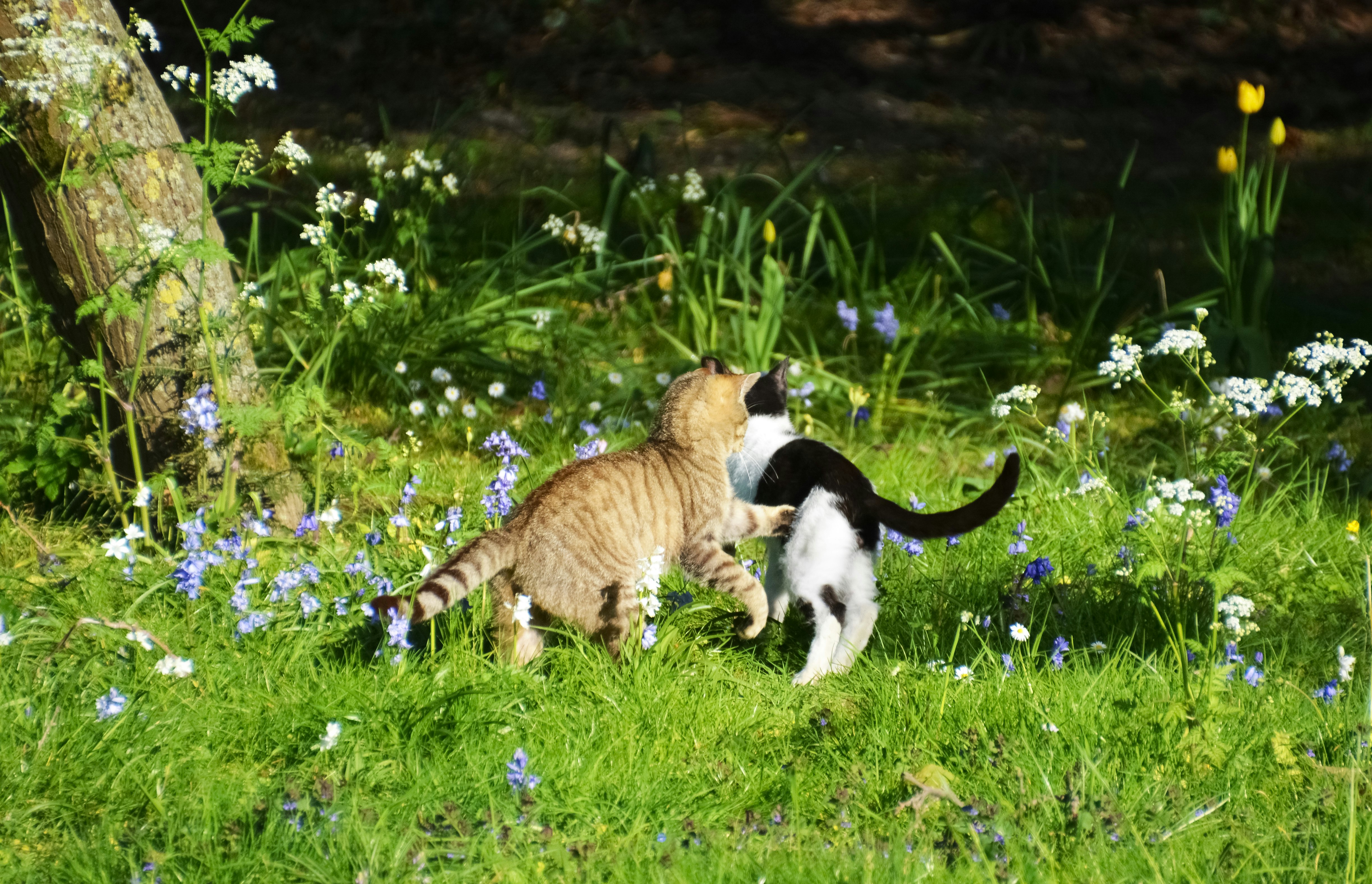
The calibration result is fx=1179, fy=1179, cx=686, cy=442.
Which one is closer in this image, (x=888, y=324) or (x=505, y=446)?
(x=505, y=446)

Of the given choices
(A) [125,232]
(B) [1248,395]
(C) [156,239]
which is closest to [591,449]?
(C) [156,239]

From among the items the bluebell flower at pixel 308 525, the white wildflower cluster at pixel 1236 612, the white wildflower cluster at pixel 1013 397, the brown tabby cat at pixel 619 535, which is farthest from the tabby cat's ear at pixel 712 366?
the white wildflower cluster at pixel 1236 612

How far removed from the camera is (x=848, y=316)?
4.74 m

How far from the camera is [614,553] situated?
304cm

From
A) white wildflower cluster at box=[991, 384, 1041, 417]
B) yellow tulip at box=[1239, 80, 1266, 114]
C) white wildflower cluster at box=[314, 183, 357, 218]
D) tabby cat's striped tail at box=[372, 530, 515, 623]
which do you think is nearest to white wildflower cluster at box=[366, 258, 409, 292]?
white wildflower cluster at box=[314, 183, 357, 218]

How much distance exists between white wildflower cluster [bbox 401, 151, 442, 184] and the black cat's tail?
244 cm

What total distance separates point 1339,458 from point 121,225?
414cm

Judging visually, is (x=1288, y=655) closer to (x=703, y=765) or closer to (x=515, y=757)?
(x=703, y=765)

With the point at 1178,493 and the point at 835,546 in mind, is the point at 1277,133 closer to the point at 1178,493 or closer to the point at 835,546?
the point at 1178,493

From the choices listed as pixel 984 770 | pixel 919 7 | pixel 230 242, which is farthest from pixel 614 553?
pixel 919 7

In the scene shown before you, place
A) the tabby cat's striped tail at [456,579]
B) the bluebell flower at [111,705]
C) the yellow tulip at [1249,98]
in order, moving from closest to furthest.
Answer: the bluebell flower at [111,705]
the tabby cat's striped tail at [456,579]
the yellow tulip at [1249,98]

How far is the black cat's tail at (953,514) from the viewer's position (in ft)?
9.46

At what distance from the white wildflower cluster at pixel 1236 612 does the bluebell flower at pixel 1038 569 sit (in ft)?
1.72

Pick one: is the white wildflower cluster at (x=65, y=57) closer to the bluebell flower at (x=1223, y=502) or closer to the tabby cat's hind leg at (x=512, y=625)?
the tabby cat's hind leg at (x=512, y=625)
